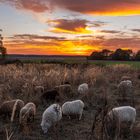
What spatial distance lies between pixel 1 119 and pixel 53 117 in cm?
219

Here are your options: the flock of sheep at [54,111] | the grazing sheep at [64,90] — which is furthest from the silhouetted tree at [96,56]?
the flock of sheep at [54,111]

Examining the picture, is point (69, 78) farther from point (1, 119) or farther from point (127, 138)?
point (127, 138)

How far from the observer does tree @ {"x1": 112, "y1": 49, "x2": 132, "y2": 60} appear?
247ft

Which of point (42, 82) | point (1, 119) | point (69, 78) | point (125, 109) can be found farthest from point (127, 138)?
point (69, 78)

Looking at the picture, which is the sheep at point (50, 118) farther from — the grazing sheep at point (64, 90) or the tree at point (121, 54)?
the tree at point (121, 54)

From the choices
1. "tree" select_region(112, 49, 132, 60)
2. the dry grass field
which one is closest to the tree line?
"tree" select_region(112, 49, 132, 60)

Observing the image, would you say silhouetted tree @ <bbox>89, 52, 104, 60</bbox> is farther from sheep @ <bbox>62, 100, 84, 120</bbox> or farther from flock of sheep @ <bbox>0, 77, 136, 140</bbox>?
sheep @ <bbox>62, 100, 84, 120</bbox>

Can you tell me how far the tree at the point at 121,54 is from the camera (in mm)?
75381

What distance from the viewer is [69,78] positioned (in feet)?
60.0

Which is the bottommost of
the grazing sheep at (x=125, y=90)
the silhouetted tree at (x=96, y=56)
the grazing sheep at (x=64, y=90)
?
the silhouetted tree at (x=96, y=56)

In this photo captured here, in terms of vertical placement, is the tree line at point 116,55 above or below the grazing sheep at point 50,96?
below

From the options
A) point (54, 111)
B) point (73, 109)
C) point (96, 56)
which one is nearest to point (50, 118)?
point (54, 111)

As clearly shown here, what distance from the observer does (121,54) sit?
250 ft

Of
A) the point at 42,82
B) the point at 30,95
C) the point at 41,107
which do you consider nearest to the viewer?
the point at 41,107
